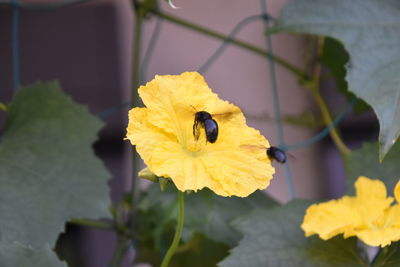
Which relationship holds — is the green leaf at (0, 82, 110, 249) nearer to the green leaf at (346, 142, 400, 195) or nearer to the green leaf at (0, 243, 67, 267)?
the green leaf at (0, 243, 67, 267)

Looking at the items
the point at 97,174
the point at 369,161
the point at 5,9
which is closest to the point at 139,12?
the point at 97,174

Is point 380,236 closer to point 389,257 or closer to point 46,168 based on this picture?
point 389,257

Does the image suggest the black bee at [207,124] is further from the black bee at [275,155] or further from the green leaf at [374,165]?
the green leaf at [374,165]

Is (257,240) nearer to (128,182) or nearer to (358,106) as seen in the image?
(358,106)

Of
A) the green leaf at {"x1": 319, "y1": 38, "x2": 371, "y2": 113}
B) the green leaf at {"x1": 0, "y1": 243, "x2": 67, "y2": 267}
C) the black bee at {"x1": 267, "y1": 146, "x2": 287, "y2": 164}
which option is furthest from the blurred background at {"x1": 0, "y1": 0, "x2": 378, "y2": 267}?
the green leaf at {"x1": 0, "y1": 243, "x2": 67, "y2": 267}

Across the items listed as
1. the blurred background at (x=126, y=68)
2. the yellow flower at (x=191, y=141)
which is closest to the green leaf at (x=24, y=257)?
the yellow flower at (x=191, y=141)

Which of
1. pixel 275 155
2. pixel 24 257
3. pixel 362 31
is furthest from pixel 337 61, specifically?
pixel 24 257
